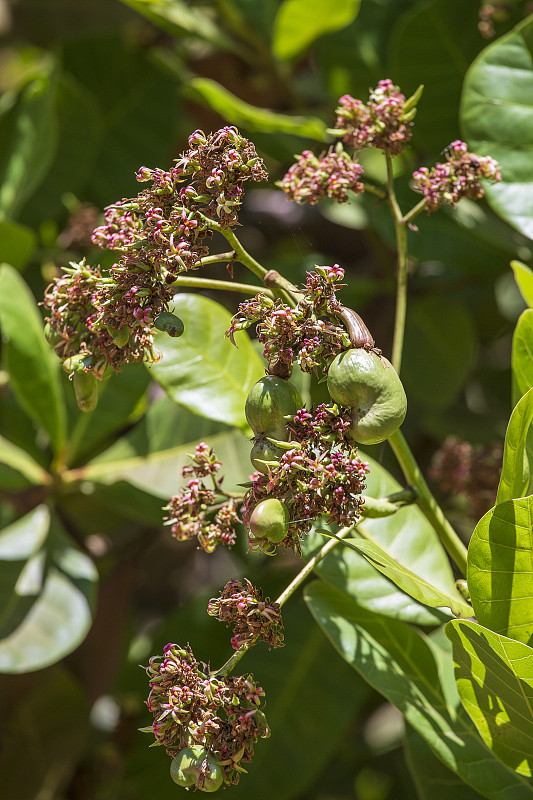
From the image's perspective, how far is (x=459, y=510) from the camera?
1620 millimetres

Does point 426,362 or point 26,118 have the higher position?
point 26,118

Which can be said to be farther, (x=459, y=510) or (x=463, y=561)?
(x=459, y=510)

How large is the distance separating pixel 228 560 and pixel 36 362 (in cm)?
107

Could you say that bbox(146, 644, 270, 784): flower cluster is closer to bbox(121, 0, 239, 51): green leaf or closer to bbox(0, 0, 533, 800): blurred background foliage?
bbox(0, 0, 533, 800): blurred background foliage

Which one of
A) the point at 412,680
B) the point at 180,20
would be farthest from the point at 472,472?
the point at 180,20

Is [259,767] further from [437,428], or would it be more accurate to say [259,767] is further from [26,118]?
[26,118]

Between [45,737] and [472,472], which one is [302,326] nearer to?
[472,472]

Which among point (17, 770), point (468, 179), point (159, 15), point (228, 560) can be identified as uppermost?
point (159, 15)

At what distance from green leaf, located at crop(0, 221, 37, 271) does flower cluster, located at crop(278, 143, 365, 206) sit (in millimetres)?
695

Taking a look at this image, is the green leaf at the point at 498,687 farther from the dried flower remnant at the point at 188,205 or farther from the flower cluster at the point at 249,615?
the dried flower remnant at the point at 188,205

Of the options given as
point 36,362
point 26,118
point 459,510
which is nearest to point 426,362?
point 459,510

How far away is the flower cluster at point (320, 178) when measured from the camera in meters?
0.93

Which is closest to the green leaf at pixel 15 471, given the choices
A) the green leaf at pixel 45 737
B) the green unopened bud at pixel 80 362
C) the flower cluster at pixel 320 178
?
the green leaf at pixel 45 737

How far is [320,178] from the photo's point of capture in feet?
3.07
